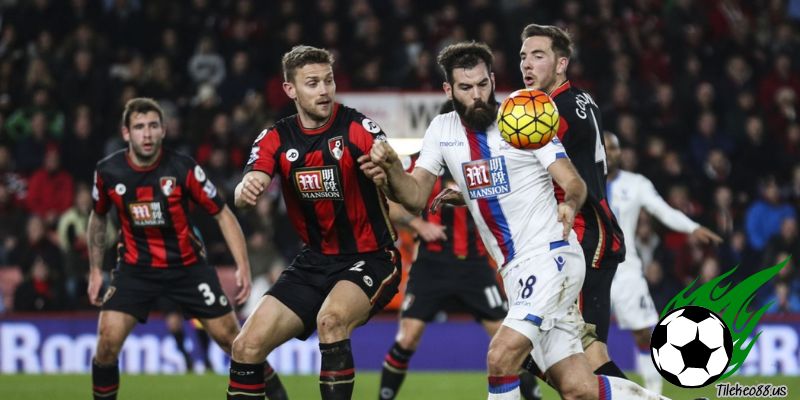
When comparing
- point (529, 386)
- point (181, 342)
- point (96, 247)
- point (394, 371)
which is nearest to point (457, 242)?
point (394, 371)

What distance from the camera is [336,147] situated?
720 centimetres

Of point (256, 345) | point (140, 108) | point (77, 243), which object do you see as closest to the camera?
point (256, 345)

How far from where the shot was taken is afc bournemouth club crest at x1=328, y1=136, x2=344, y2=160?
7188 millimetres

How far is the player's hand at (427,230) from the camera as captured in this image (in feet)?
31.6

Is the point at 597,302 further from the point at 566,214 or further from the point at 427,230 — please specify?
the point at 427,230

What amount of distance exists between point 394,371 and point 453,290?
82 centimetres

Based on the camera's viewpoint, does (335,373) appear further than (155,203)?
No

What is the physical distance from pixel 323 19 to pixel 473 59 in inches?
433

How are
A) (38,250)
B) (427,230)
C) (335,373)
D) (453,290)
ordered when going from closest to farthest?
(335,373) < (427,230) < (453,290) < (38,250)

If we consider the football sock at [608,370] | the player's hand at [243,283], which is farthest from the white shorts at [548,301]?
the player's hand at [243,283]

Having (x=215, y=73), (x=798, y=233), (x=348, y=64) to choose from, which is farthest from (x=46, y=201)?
(x=798, y=233)

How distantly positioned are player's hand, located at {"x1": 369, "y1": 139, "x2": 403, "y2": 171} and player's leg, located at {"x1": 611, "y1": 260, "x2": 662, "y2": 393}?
14.6 ft

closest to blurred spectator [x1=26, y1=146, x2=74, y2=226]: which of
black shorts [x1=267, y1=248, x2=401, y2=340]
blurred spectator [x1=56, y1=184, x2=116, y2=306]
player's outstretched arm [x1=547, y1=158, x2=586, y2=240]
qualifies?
blurred spectator [x1=56, y1=184, x2=116, y2=306]

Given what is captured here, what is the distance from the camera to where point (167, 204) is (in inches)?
352
